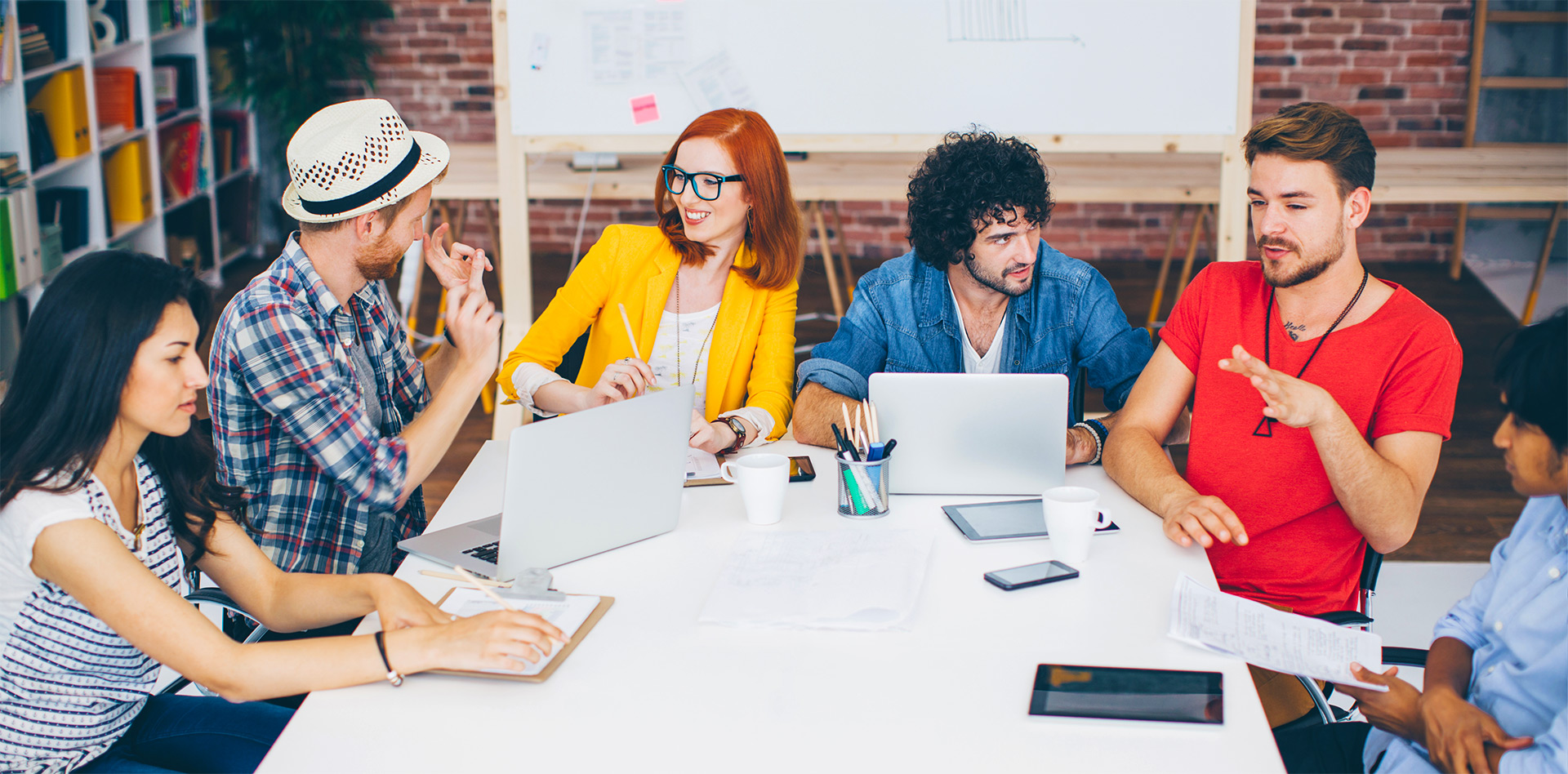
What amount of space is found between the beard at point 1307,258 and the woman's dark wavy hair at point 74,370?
60.2 inches

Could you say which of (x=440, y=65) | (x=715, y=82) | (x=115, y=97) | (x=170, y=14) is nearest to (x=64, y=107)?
(x=115, y=97)

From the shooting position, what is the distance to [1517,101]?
575 cm

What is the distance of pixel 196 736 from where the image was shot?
1.52m

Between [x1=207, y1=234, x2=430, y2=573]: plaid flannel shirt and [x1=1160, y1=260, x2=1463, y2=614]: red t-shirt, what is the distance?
127 cm

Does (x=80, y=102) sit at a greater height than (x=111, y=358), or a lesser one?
greater

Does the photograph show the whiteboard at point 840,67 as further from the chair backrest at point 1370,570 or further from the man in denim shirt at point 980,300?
the chair backrest at point 1370,570

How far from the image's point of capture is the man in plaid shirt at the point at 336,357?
1708 mm

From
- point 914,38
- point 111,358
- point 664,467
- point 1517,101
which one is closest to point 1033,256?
point 664,467

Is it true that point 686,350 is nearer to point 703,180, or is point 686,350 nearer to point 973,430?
point 703,180

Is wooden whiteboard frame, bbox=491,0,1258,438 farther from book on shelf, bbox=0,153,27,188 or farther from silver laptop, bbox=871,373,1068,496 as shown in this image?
book on shelf, bbox=0,153,27,188

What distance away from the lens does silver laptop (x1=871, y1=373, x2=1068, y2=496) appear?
1731mm

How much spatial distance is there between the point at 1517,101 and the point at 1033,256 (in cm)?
484

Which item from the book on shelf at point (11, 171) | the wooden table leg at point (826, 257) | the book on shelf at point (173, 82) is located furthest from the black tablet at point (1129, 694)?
the book on shelf at point (173, 82)

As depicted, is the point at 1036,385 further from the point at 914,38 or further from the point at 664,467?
the point at 914,38
